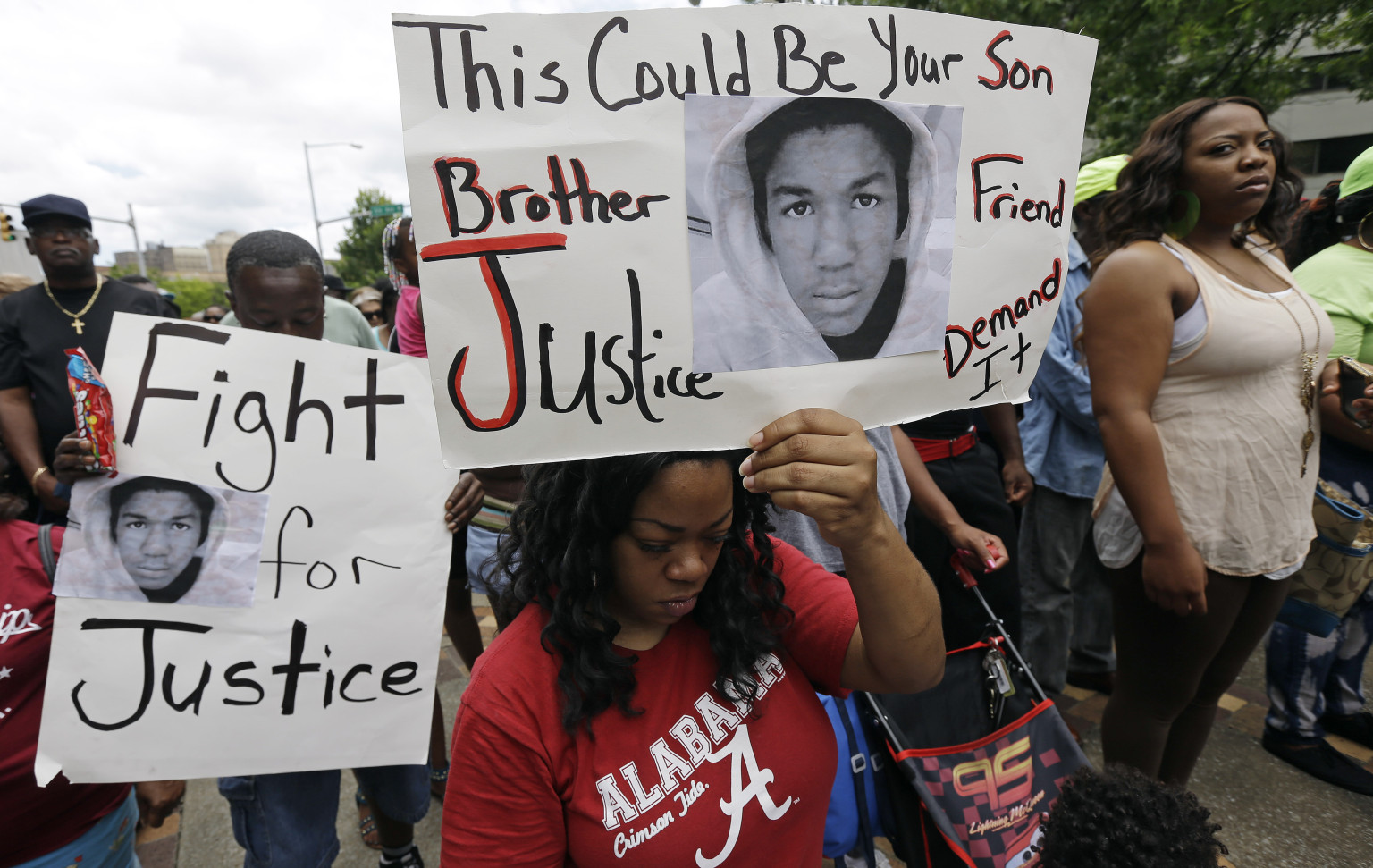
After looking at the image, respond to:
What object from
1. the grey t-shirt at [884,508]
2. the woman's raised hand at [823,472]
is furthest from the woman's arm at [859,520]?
the grey t-shirt at [884,508]

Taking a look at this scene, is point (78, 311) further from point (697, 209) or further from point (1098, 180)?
point (1098, 180)

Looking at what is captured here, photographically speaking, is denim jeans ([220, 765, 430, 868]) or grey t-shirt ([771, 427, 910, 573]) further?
grey t-shirt ([771, 427, 910, 573])

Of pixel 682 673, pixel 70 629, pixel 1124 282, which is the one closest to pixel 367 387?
pixel 70 629

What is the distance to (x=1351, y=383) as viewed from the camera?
204cm

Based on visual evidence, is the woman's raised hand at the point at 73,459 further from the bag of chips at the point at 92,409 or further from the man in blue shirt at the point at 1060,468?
the man in blue shirt at the point at 1060,468

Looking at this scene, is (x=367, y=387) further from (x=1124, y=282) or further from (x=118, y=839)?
(x=1124, y=282)

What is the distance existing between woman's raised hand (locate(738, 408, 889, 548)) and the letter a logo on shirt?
42 centimetres

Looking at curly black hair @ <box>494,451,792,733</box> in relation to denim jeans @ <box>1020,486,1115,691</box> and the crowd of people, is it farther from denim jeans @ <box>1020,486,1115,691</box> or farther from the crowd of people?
denim jeans @ <box>1020,486,1115,691</box>

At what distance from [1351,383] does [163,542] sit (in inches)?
122

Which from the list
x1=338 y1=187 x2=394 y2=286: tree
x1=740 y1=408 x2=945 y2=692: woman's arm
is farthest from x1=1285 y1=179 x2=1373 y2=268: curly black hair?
x1=338 y1=187 x2=394 y2=286: tree

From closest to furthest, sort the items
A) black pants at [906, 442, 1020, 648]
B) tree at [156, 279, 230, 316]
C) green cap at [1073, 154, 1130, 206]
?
1. black pants at [906, 442, 1020, 648]
2. green cap at [1073, 154, 1130, 206]
3. tree at [156, 279, 230, 316]

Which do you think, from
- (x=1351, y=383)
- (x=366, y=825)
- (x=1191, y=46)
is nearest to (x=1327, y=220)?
(x=1351, y=383)

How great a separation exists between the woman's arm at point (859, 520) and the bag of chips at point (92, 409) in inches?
55.3

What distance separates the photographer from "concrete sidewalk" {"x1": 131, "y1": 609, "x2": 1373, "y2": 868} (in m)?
2.38
